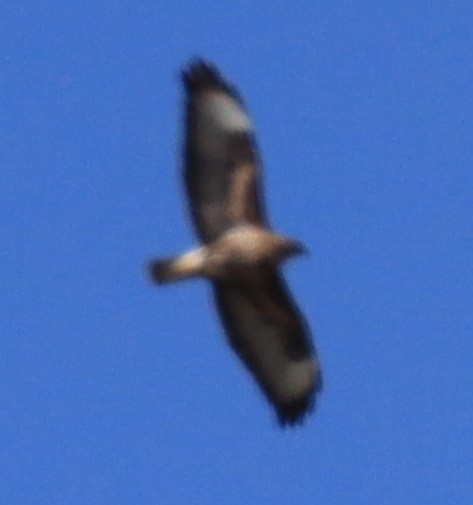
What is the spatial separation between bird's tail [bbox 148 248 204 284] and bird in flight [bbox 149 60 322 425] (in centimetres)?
2

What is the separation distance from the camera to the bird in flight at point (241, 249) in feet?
41.4

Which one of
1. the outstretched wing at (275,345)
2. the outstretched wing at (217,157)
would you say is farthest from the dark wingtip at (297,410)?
the outstretched wing at (217,157)

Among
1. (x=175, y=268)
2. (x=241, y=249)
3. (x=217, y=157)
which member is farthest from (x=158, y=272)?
(x=217, y=157)

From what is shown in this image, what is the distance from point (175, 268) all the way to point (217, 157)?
46.1 inches

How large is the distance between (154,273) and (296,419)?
1.91 metres

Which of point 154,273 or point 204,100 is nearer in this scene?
point 154,273

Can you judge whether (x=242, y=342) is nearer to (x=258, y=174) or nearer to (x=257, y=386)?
(x=257, y=386)

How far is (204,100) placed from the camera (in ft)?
43.3

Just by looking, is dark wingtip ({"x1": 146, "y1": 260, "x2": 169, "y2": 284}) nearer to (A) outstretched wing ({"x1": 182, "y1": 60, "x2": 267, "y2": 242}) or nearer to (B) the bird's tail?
(B) the bird's tail

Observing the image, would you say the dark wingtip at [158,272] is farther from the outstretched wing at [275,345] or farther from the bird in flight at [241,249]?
the outstretched wing at [275,345]

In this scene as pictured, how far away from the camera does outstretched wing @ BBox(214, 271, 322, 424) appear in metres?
13.0

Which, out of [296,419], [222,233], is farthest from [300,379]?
[222,233]

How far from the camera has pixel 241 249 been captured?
1259 centimetres

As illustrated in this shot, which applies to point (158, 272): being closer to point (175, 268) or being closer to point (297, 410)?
point (175, 268)
